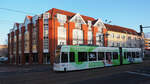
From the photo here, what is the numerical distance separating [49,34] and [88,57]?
1636 centimetres

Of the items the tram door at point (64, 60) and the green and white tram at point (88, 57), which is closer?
the tram door at point (64, 60)

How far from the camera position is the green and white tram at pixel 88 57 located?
638 inches

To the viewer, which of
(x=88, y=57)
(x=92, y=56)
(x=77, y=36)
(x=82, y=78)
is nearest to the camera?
(x=82, y=78)

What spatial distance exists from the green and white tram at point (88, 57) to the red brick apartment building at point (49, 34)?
543 inches

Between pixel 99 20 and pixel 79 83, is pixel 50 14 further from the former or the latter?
pixel 79 83

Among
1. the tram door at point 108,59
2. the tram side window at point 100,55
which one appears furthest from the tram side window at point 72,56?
the tram door at point 108,59

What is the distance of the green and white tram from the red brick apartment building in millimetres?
13787

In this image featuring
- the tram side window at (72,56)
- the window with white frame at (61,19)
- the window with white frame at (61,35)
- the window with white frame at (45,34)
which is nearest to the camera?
the tram side window at (72,56)

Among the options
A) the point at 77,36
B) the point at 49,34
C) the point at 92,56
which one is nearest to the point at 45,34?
the point at 49,34

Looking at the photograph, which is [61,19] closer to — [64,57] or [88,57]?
[88,57]

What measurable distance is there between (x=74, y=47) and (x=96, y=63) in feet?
14.5

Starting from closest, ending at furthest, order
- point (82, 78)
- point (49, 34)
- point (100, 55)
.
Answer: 1. point (82, 78)
2. point (100, 55)
3. point (49, 34)

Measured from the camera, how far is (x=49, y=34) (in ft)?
107

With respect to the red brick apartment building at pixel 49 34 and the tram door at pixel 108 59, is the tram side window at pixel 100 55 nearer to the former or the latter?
the tram door at pixel 108 59
